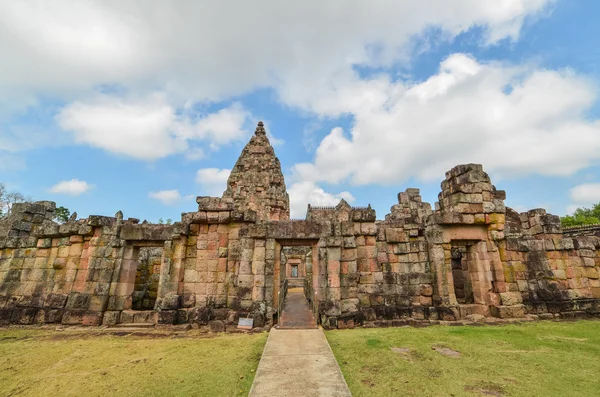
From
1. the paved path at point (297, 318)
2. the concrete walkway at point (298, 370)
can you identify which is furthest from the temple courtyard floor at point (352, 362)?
the paved path at point (297, 318)

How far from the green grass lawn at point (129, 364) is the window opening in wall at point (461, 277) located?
26.2 feet

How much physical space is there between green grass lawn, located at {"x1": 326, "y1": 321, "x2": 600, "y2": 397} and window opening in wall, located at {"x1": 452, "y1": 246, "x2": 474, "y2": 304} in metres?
2.61

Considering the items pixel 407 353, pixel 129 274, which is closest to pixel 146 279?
pixel 129 274

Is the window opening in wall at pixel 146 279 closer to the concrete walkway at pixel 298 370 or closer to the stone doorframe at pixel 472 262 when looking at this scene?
the concrete walkway at pixel 298 370

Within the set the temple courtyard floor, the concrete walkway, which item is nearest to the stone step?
the temple courtyard floor

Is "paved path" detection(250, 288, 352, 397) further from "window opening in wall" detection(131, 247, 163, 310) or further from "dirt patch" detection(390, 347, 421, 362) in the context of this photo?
"window opening in wall" detection(131, 247, 163, 310)

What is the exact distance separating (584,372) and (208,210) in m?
9.40

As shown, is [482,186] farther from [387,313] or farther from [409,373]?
[409,373]

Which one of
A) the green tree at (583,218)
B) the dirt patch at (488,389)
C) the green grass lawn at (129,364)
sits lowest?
the green grass lawn at (129,364)

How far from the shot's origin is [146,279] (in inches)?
414

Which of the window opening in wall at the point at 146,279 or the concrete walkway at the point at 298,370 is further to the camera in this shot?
the window opening in wall at the point at 146,279

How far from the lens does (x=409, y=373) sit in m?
4.43

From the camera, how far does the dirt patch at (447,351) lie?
529cm

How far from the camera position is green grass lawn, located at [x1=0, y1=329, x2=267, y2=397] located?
163 inches
